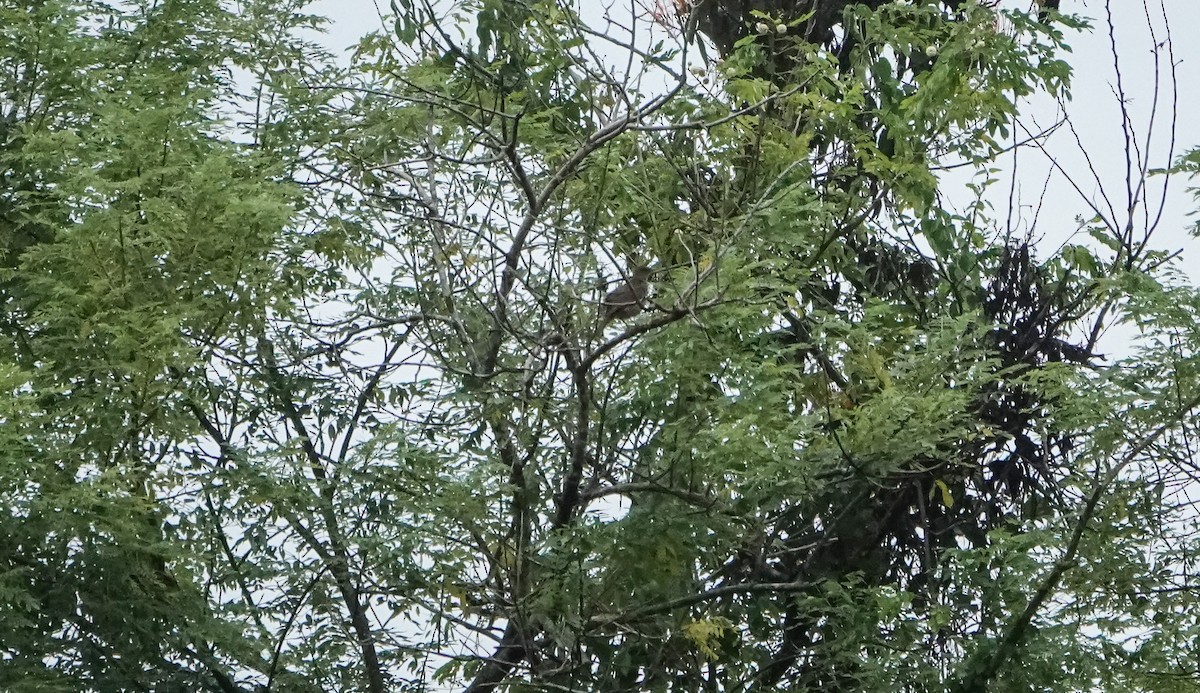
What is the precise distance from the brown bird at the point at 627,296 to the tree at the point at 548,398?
2.8 inches

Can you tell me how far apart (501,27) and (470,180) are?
552 mm

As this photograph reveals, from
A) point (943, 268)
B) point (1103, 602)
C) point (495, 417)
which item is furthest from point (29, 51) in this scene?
point (1103, 602)

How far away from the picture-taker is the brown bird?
15.8ft

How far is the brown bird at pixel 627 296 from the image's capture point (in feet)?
15.8

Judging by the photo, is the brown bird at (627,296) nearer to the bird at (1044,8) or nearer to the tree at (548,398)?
the tree at (548,398)

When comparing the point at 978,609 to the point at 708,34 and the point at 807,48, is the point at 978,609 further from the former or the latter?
the point at 708,34

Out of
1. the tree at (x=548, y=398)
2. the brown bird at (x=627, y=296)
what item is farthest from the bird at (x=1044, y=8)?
the brown bird at (x=627, y=296)

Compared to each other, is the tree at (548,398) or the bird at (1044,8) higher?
the bird at (1044,8)

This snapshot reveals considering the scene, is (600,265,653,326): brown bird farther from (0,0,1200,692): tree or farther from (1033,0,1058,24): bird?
(1033,0,1058,24): bird

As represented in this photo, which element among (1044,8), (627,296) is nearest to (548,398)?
(627,296)

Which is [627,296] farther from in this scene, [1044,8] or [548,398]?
[1044,8]

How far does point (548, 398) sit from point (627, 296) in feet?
2.27

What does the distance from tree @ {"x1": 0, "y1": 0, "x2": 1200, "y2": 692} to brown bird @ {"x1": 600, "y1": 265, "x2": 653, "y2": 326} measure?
0.07 m

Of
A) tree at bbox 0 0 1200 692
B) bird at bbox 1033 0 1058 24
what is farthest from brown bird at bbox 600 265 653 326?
bird at bbox 1033 0 1058 24
